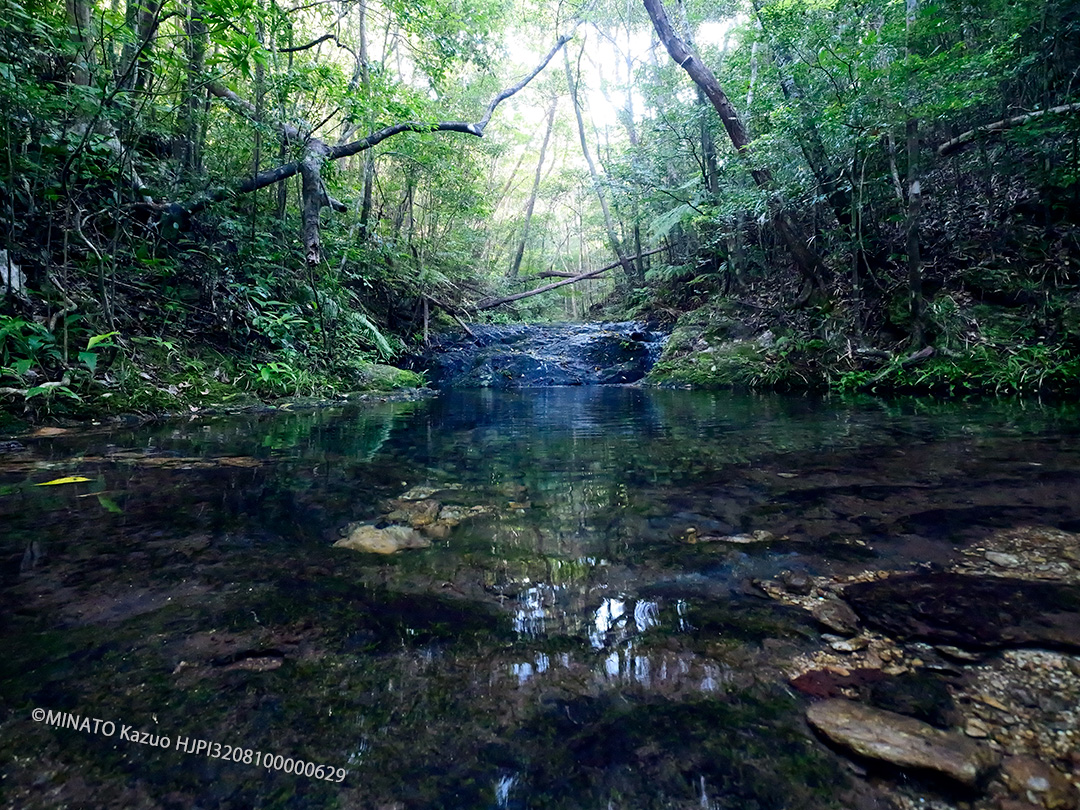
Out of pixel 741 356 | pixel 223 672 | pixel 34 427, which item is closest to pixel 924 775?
pixel 223 672

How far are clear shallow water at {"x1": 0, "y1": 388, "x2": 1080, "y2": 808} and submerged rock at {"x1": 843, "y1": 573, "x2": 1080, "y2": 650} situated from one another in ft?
0.42

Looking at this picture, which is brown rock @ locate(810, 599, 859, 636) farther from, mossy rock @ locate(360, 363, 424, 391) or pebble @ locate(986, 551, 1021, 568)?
mossy rock @ locate(360, 363, 424, 391)

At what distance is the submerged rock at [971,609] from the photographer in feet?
3.24

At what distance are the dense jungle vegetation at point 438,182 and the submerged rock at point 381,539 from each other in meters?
3.74

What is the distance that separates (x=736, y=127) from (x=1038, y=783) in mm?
8937

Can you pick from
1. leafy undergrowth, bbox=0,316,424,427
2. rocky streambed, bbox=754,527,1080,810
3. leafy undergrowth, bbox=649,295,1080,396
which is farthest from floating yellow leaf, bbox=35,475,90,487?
leafy undergrowth, bbox=649,295,1080,396

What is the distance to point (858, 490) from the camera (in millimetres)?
2016

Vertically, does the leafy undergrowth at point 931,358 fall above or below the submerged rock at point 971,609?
above

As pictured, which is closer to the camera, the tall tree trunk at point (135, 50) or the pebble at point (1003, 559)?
the pebble at point (1003, 559)

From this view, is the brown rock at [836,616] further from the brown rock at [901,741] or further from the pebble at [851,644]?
the brown rock at [901,741]

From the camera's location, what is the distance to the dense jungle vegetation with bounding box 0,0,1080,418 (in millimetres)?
4430

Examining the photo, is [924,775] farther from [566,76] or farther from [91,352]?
[566,76]

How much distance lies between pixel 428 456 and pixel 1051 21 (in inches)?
312

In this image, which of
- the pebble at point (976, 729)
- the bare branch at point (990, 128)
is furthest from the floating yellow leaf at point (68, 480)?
the bare branch at point (990, 128)
